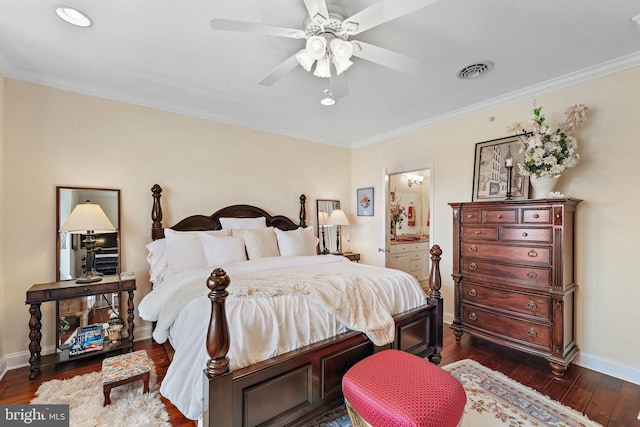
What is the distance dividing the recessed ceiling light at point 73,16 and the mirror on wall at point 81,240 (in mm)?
1597

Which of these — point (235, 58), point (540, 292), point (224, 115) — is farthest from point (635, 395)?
point (224, 115)

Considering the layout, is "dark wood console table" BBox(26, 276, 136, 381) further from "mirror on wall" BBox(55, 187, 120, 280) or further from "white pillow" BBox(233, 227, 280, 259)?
"white pillow" BBox(233, 227, 280, 259)

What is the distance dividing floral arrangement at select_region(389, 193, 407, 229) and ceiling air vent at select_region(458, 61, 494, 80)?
345cm

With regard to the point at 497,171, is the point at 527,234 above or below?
below

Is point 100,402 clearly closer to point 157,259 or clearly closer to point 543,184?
point 157,259

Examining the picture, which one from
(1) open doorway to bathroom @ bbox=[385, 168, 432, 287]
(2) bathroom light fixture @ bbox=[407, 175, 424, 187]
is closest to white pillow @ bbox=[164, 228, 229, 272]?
(1) open doorway to bathroom @ bbox=[385, 168, 432, 287]

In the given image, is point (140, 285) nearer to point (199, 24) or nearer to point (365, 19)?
point (199, 24)

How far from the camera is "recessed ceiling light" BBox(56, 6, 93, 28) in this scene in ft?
6.01

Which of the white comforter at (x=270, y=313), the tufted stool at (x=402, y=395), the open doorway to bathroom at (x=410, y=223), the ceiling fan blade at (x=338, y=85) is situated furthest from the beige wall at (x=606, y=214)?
the open doorway to bathroom at (x=410, y=223)

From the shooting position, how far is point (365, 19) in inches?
60.3

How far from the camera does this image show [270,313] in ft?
5.57

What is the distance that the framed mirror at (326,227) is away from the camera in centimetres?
467

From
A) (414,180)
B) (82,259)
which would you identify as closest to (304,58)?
(82,259)

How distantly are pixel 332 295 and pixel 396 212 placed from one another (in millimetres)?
4361
